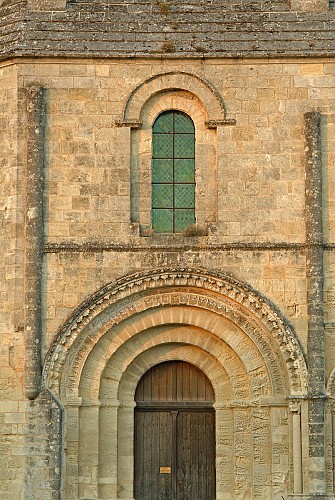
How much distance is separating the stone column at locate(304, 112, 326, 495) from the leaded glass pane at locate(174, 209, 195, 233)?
2.12 m

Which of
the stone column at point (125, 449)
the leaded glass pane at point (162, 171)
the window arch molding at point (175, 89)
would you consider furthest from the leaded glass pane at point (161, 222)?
the stone column at point (125, 449)

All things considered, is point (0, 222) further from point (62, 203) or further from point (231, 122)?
point (231, 122)

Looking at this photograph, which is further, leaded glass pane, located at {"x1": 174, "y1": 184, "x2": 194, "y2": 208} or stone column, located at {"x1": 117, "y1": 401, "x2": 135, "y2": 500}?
leaded glass pane, located at {"x1": 174, "y1": 184, "x2": 194, "y2": 208}

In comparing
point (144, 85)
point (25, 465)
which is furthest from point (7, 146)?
point (25, 465)

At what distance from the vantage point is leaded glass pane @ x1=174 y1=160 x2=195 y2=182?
70.8 feet

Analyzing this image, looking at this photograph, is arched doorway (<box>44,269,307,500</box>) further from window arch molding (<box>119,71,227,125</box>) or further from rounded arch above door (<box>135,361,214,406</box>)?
window arch molding (<box>119,71,227,125</box>)

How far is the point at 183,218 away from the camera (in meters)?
21.5

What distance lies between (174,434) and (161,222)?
3866 mm

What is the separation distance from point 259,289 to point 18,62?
6.05 metres

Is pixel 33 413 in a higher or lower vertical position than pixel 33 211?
lower

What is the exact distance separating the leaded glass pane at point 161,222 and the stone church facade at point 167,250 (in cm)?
4

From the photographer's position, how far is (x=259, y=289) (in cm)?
2083

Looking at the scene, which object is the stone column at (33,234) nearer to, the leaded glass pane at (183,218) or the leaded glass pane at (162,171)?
the leaded glass pane at (162,171)

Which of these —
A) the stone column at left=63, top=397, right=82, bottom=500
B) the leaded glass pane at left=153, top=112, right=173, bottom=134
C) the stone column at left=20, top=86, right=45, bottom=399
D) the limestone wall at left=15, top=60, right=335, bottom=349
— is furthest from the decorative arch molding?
the stone column at left=63, top=397, right=82, bottom=500
